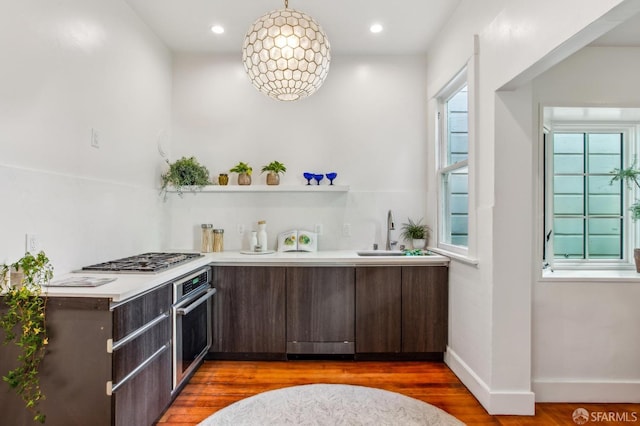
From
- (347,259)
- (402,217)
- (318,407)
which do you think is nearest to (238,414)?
(318,407)

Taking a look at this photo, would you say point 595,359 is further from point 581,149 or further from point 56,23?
point 56,23

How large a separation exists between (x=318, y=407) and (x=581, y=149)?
272cm

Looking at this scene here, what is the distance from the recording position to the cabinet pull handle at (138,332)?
5.12 ft

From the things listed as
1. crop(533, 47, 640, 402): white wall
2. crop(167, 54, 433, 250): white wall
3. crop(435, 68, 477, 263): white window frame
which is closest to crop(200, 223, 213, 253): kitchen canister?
crop(167, 54, 433, 250): white wall

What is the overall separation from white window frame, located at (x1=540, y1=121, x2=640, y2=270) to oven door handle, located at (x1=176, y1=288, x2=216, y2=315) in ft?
8.50

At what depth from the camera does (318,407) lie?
7.18 ft

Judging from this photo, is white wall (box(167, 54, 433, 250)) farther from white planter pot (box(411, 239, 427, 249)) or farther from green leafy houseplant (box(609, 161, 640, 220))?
green leafy houseplant (box(609, 161, 640, 220))

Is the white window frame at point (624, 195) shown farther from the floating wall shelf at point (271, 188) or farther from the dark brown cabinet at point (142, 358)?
the dark brown cabinet at point (142, 358)

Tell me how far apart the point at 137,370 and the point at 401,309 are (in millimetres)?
1971

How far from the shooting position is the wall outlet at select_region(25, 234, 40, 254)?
175cm

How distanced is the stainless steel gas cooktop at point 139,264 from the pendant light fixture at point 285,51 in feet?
4.26

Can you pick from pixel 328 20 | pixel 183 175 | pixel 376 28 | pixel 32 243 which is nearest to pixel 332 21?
pixel 328 20

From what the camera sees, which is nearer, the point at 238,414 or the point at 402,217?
the point at 238,414

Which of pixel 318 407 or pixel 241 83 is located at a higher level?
pixel 241 83
